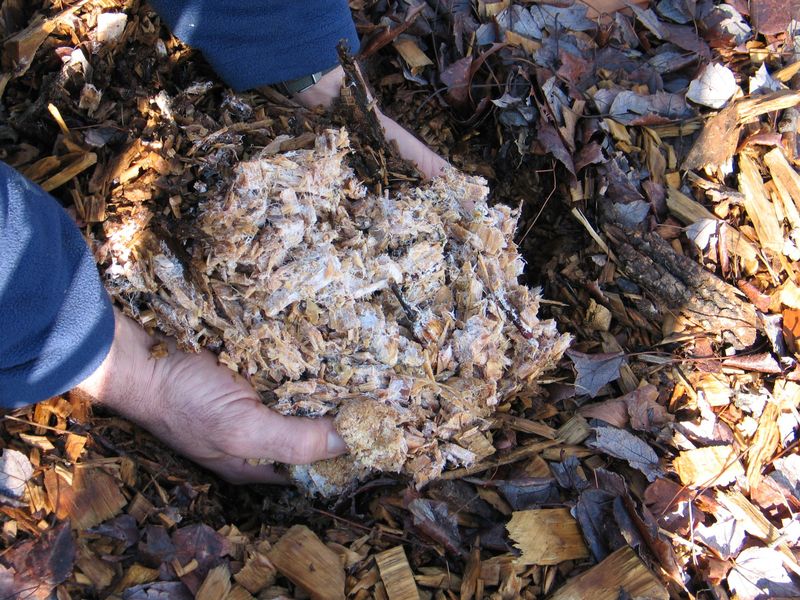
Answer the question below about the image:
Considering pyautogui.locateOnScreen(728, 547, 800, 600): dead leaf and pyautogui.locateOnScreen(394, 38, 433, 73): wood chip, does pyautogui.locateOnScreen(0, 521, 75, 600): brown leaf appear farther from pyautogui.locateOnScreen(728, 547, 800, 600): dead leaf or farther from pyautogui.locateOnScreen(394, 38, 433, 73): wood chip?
pyautogui.locateOnScreen(394, 38, 433, 73): wood chip

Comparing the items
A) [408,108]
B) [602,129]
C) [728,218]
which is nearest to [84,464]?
[408,108]

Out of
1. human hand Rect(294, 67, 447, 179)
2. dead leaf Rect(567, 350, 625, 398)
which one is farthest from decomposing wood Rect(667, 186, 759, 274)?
human hand Rect(294, 67, 447, 179)

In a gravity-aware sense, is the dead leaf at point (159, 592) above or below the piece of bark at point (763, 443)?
above

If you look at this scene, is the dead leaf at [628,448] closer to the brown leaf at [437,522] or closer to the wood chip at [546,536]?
the wood chip at [546,536]

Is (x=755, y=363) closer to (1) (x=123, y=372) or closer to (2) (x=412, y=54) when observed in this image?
(2) (x=412, y=54)

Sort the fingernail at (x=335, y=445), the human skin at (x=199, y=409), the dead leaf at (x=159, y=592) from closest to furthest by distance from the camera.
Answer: the dead leaf at (x=159, y=592)
the human skin at (x=199, y=409)
the fingernail at (x=335, y=445)

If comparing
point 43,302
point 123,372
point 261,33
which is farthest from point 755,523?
point 261,33

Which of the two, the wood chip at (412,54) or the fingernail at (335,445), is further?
the wood chip at (412,54)

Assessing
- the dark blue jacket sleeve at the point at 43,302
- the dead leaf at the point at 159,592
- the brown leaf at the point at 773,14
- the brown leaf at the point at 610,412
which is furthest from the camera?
the brown leaf at the point at 773,14

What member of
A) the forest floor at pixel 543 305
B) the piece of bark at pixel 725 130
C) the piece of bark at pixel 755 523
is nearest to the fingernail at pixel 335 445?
the forest floor at pixel 543 305
